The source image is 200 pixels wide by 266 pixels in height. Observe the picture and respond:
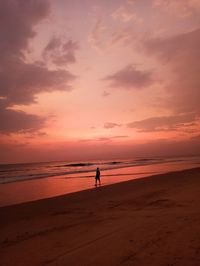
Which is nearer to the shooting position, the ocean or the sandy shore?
the sandy shore

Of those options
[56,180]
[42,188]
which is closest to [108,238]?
[42,188]

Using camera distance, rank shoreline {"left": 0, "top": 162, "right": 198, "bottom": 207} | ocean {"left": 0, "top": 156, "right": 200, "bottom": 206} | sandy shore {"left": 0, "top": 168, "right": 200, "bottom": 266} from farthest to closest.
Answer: ocean {"left": 0, "top": 156, "right": 200, "bottom": 206}, shoreline {"left": 0, "top": 162, "right": 198, "bottom": 207}, sandy shore {"left": 0, "top": 168, "right": 200, "bottom": 266}

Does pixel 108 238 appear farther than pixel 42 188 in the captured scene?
No

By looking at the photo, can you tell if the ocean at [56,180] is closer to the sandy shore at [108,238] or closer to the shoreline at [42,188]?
the shoreline at [42,188]

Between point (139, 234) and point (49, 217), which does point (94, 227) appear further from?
point (49, 217)

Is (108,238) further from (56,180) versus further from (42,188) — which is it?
(56,180)

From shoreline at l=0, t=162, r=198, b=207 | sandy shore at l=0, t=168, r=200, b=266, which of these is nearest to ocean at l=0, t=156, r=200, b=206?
shoreline at l=0, t=162, r=198, b=207

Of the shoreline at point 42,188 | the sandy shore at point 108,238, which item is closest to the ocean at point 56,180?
the shoreline at point 42,188

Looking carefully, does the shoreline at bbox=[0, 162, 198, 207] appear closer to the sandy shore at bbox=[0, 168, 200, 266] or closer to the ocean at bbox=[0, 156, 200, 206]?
the ocean at bbox=[0, 156, 200, 206]

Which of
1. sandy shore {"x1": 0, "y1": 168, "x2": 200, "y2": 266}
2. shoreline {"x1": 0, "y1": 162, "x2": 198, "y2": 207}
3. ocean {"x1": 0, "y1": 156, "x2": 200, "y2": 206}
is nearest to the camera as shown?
sandy shore {"x1": 0, "y1": 168, "x2": 200, "y2": 266}

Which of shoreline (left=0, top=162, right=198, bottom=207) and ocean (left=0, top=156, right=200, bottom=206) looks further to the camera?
ocean (left=0, top=156, right=200, bottom=206)

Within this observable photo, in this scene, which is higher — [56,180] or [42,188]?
[56,180]

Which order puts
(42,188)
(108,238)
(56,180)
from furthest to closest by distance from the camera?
(56,180)
(42,188)
(108,238)

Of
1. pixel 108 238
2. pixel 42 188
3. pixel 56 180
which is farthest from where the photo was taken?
pixel 56 180
